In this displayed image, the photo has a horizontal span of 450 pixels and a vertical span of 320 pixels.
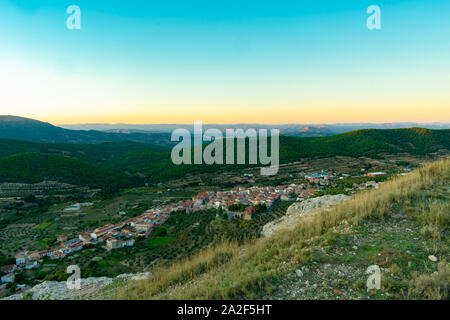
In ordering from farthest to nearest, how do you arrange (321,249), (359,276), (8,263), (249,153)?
1. (249,153)
2. (8,263)
3. (321,249)
4. (359,276)

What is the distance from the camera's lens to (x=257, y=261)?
14.8 ft

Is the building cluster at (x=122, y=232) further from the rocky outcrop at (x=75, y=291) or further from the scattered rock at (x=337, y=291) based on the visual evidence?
the scattered rock at (x=337, y=291)

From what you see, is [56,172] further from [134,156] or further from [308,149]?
[308,149]

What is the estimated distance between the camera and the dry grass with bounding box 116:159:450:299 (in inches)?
138

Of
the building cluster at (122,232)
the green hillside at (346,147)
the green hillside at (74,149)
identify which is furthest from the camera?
the green hillside at (74,149)

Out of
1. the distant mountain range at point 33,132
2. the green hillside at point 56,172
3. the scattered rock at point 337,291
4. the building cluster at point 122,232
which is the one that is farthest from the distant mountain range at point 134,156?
the distant mountain range at point 33,132

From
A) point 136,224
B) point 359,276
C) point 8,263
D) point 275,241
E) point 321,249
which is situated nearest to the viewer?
point 359,276

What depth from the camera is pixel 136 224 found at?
90.4 ft

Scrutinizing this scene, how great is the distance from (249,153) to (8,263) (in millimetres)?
69815

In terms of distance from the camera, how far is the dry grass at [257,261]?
3513 millimetres

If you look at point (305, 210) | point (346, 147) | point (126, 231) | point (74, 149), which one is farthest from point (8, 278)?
point (74, 149)

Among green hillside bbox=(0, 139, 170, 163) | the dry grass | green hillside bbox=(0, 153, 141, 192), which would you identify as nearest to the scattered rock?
the dry grass
